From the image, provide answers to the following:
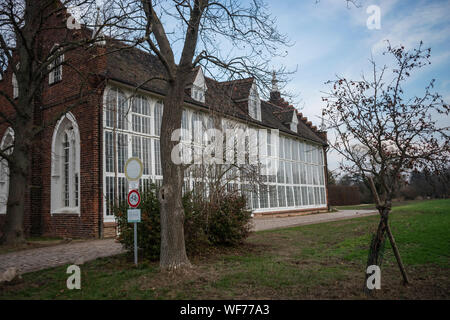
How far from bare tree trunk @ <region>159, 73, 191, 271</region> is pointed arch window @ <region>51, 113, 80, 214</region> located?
802 cm

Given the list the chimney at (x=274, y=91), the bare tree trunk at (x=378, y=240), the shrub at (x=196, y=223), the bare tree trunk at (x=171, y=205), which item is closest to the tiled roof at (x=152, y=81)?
the chimney at (x=274, y=91)

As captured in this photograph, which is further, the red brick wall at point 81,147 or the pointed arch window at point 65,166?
the pointed arch window at point 65,166

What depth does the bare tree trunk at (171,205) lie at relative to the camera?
655cm

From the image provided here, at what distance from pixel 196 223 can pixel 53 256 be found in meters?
4.02

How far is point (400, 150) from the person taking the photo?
5.02 meters

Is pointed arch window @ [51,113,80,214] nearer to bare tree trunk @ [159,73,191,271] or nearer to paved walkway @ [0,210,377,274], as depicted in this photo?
paved walkway @ [0,210,377,274]

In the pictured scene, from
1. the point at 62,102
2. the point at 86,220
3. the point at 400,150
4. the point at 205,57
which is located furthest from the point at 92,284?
the point at 62,102

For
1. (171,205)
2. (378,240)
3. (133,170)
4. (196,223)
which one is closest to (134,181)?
(133,170)

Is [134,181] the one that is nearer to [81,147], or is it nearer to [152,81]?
[81,147]

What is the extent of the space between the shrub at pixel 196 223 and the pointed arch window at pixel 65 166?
6.61 meters

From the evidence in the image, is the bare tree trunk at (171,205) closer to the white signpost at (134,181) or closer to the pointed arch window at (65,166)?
the white signpost at (134,181)

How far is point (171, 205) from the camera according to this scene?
21.8 feet

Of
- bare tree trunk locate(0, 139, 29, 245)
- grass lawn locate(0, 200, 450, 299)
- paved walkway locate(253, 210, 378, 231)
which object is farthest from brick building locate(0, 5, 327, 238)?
grass lawn locate(0, 200, 450, 299)
